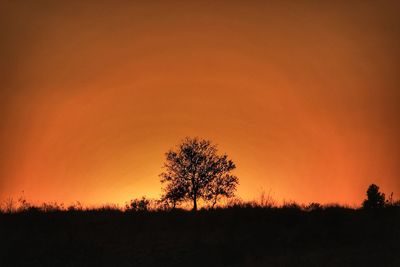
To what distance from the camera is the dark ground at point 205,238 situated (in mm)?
27250

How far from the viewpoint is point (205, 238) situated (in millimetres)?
29438

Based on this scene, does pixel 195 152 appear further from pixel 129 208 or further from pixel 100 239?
pixel 100 239

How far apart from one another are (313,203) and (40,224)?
13.2 metres

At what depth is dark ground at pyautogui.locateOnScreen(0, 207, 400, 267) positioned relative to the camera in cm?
2725

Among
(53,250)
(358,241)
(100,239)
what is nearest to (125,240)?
(100,239)

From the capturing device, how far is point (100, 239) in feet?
97.3

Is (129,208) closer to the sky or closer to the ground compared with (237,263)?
closer to the sky

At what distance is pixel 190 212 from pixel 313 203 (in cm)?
623

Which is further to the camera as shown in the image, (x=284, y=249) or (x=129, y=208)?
(x=129, y=208)

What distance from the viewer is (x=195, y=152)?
59.9 meters

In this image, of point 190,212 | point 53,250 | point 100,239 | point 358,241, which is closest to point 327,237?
point 358,241

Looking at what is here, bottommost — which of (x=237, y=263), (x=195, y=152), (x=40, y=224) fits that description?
(x=237, y=263)

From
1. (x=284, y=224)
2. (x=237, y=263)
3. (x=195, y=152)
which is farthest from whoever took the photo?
(x=195, y=152)

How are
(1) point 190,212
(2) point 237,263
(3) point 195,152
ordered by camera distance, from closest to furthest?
(2) point 237,263, (1) point 190,212, (3) point 195,152
